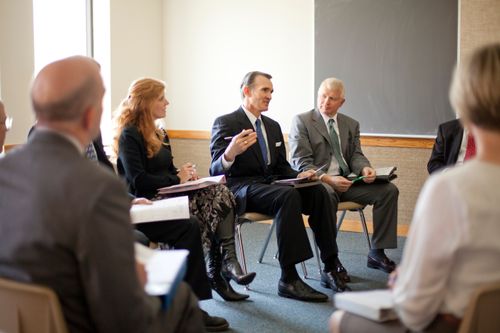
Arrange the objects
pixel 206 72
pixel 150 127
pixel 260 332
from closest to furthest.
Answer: pixel 260 332 → pixel 150 127 → pixel 206 72

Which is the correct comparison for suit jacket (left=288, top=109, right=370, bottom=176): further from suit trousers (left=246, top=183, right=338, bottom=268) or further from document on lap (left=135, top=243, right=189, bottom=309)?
document on lap (left=135, top=243, right=189, bottom=309)

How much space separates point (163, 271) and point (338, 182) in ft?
8.38

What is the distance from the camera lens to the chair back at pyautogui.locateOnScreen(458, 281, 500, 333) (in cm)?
139

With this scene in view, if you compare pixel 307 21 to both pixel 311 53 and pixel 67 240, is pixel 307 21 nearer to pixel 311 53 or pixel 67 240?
pixel 311 53

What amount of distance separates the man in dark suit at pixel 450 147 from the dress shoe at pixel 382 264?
702mm

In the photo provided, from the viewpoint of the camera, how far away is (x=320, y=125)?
4383 mm

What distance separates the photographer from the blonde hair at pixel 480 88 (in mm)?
1400

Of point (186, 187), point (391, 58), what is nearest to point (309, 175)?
point (186, 187)

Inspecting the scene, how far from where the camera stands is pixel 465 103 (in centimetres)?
144

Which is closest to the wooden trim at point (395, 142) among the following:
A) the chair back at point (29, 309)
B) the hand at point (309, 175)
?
the hand at point (309, 175)

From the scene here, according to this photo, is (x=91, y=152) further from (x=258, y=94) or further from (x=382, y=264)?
(x=382, y=264)

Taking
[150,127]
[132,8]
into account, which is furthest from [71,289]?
[132,8]

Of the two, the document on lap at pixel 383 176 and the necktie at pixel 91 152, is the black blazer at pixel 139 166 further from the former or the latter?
the document on lap at pixel 383 176

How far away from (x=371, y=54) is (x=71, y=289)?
4.22 meters
